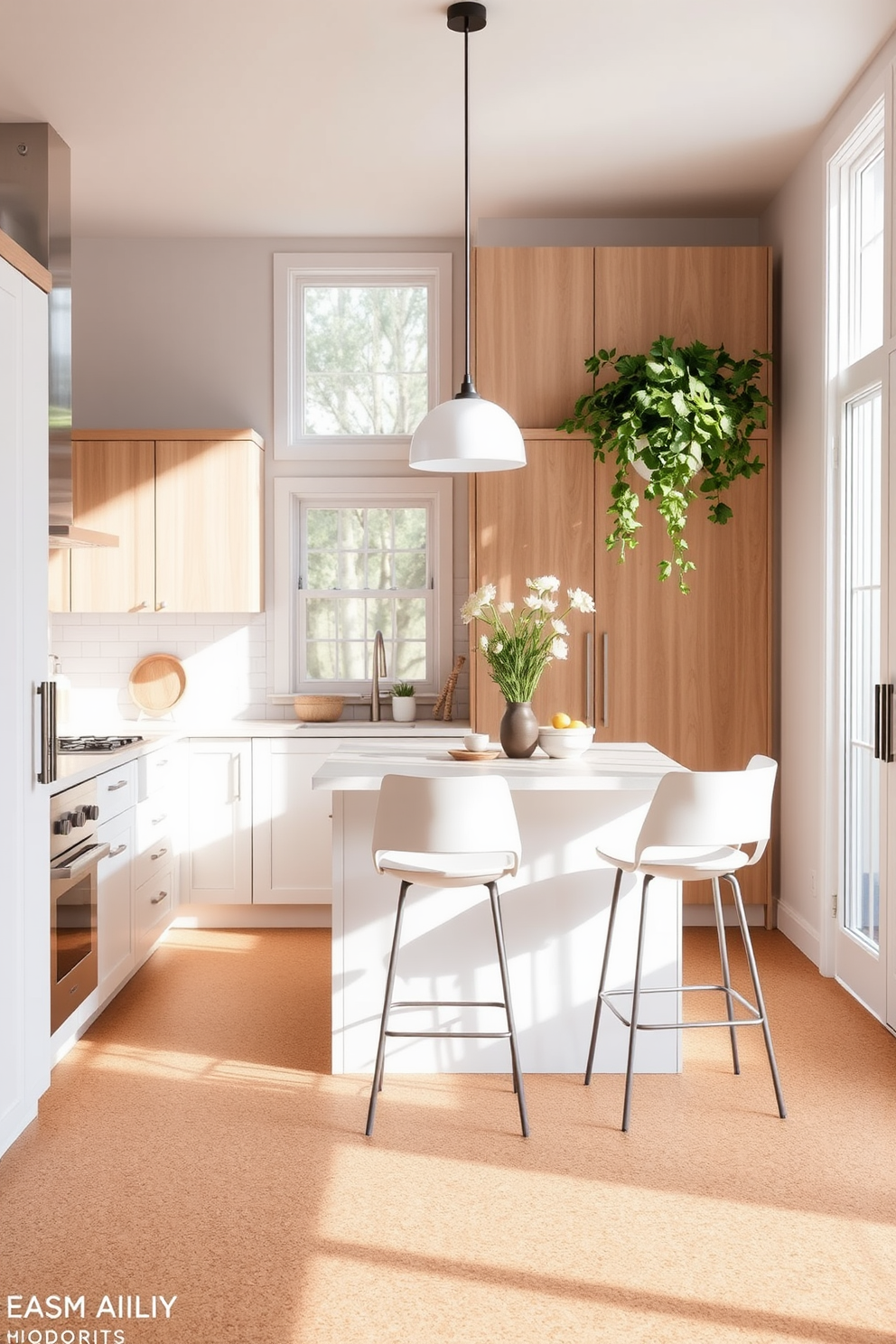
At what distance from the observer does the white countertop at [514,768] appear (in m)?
3.20

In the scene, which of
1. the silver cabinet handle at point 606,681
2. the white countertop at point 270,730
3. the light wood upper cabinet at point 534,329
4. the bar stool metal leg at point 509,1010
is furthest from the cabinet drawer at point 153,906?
the light wood upper cabinet at point 534,329

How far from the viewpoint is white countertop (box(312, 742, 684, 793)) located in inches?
126

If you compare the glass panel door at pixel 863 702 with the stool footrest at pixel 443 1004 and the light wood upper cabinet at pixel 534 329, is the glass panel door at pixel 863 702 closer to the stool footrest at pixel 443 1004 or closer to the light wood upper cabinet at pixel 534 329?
the light wood upper cabinet at pixel 534 329

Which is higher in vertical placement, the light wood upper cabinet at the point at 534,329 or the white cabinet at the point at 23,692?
the light wood upper cabinet at the point at 534,329

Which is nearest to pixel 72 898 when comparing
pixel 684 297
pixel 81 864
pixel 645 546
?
pixel 81 864

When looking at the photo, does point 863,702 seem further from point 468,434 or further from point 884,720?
point 468,434

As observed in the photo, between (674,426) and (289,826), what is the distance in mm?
2425

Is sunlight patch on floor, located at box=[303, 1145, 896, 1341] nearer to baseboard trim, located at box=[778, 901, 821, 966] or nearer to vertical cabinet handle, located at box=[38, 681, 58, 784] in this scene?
vertical cabinet handle, located at box=[38, 681, 58, 784]

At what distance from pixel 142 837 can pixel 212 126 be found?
2.81 meters

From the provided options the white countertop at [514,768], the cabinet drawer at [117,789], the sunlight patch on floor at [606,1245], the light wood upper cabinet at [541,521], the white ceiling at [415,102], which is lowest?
the sunlight patch on floor at [606,1245]

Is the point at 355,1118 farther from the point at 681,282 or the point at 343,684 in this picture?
the point at 681,282

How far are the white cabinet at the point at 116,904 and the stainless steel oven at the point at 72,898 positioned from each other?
3.1 inches

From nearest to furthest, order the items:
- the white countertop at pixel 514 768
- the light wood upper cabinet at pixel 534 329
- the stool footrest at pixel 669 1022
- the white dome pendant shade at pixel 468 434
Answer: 1. the stool footrest at pixel 669 1022
2. the white countertop at pixel 514 768
3. the white dome pendant shade at pixel 468 434
4. the light wood upper cabinet at pixel 534 329

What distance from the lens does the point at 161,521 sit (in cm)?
535
